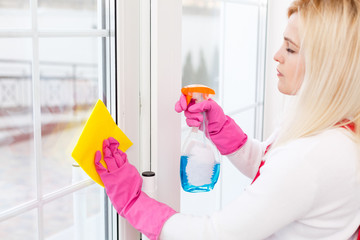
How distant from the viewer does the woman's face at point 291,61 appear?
0.99 meters

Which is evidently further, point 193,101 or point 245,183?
point 245,183

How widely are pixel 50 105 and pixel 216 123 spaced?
0.48 m

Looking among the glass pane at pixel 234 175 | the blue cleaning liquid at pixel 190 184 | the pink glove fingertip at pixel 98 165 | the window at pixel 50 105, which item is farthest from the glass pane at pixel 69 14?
the glass pane at pixel 234 175

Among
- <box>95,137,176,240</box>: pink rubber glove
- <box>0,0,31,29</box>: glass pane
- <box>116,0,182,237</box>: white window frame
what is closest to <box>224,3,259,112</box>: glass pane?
<box>116,0,182,237</box>: white window frame

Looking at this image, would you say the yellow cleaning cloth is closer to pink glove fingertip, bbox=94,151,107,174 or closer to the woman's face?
pink glove fingertip, bbox=94,151,107,174

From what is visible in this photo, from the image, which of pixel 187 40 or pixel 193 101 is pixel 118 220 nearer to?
pixel 193 101

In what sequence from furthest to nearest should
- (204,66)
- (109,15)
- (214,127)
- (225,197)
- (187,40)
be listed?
(225,197) < (204,66) < (187,40) < (214,127) < (109,15)

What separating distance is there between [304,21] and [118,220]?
659 mm

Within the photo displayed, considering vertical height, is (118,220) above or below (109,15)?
below

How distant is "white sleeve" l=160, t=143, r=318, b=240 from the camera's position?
0.89m

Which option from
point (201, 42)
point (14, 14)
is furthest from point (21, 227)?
point (201, 42)

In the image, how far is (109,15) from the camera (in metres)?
1.04

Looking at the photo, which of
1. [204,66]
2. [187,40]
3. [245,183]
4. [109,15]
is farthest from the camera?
[245,183]

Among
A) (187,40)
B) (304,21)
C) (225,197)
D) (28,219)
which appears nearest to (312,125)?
(304,21)
